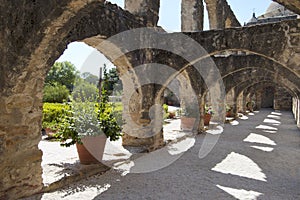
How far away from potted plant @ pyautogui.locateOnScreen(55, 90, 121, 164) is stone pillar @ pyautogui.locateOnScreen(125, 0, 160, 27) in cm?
258

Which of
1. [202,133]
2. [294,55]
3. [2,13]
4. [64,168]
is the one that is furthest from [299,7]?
[202,133]

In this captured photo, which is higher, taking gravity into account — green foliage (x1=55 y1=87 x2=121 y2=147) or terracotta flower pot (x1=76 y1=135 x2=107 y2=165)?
green foliage (x1=55 y1=87 x2=121 y2=147)

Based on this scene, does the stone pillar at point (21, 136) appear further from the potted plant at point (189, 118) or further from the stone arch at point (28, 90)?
the potted plant at point (189, 118)

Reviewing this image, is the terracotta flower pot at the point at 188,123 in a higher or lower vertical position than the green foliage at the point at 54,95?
lower

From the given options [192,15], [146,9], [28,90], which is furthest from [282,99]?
[28,90]

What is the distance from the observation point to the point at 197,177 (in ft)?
13.0

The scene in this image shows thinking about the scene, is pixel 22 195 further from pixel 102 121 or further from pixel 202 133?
pixel 202 133

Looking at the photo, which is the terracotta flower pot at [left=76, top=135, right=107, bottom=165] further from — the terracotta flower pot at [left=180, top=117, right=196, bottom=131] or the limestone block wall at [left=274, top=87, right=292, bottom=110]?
the limestone block wall at [left=274, top=87, right=292, bottom=110]

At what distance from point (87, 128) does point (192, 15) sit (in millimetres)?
5999

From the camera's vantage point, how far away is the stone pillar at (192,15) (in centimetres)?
833

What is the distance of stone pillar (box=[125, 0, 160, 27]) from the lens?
18.6ft

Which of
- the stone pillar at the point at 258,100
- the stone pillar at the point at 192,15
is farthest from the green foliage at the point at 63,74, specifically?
the stone pillar at the point at 192,15

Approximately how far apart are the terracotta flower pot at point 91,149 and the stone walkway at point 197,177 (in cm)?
33

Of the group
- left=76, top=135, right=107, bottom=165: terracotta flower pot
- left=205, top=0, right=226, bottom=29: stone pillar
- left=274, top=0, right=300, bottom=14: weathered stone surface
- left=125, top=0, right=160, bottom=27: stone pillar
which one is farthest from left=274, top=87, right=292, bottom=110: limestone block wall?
left=76, top=135, right=107, bottom=165: terracotta flower pot
